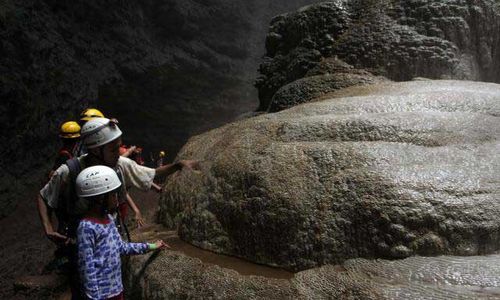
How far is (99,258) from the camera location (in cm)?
244

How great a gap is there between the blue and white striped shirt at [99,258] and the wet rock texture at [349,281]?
1.77 ft

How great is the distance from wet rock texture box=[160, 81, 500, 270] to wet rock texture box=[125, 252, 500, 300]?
0.35ft

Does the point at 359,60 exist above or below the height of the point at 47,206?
above

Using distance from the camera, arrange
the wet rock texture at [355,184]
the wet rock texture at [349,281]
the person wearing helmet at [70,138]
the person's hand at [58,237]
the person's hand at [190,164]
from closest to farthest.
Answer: the wet rock texture at [349,281] → the wet rock texture at [355,184] → the person's hand at [58,237] → the person's hand at [190,164] → the person wearing helmet at [70,138]

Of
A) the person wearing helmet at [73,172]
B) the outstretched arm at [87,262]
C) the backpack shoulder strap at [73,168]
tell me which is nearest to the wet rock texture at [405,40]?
the person wearing helmet at [73,172]

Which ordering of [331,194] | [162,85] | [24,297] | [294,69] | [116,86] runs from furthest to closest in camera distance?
1. [162,85]
2. [116,86]
3. [294,69]
4. [24,297]
5. [331,194]

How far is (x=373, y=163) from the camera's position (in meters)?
2.87

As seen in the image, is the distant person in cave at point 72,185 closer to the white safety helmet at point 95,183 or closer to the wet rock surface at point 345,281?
the white safety helmet at point 95,183

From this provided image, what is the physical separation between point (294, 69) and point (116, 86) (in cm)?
629

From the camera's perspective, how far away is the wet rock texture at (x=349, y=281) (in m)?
2.24

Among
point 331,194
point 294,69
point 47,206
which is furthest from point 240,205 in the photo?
point 294,69

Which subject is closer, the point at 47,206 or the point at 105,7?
the point at 47,206

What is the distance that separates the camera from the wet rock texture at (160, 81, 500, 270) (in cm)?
255

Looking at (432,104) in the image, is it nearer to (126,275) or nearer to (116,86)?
(126,275)
